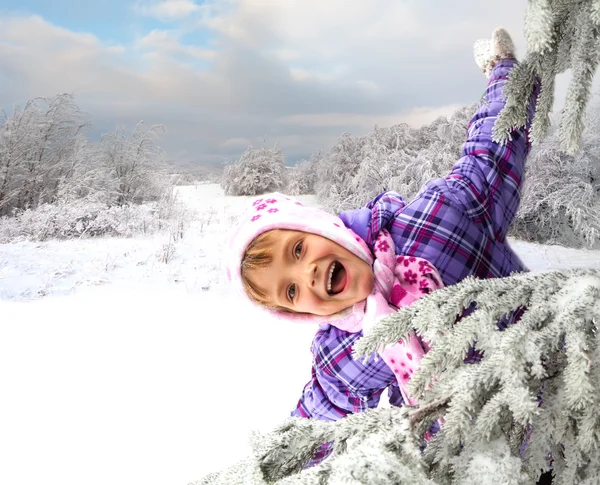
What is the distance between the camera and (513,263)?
1.93m

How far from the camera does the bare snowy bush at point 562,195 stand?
859cm

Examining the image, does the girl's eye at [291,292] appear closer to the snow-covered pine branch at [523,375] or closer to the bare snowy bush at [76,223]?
the snow-covered pine branch at [523,375]

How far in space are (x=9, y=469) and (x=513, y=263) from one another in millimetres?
3246

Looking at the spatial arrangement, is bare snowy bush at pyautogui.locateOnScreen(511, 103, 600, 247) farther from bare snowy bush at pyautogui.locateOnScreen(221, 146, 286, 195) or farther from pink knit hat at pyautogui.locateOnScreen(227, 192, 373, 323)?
bare snowy bush at pyautogui.locateOnScreen(221, 146, 286, 195)

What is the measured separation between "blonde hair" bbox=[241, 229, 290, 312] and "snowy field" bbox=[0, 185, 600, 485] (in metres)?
0.84

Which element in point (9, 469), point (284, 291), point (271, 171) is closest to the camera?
point (284, 291)

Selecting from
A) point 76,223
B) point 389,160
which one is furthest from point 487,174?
point 389,160

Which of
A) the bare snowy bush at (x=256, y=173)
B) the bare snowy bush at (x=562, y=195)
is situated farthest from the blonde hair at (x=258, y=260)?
the bare snowy bush at (x=256, y=173)

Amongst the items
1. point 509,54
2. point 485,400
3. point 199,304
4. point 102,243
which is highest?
point 509,54

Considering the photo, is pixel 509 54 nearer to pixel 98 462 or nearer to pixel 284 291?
pixel 284 291

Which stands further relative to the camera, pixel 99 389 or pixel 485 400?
pixel 99 389

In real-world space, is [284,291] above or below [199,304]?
above

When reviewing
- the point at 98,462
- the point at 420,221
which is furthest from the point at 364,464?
the point at 98,462

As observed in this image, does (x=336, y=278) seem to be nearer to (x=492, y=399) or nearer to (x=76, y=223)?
(x=492, y=399)
